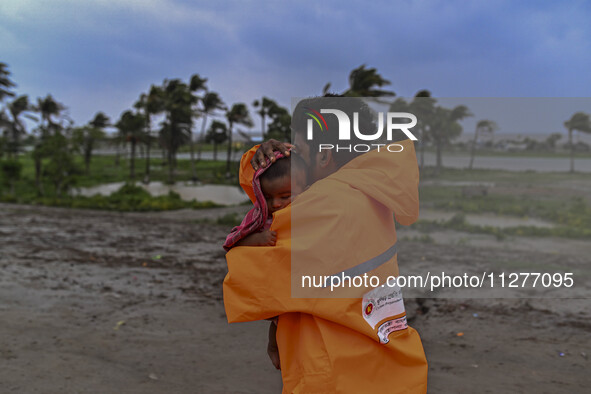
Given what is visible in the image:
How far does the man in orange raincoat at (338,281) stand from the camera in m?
1.53

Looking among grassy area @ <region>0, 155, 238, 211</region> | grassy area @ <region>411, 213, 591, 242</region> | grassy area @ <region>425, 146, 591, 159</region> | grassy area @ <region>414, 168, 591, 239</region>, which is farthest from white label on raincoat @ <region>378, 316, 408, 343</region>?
grassy area @ <region>425, 146, 591, 159</region>

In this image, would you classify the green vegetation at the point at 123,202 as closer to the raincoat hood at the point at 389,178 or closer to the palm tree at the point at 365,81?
the palm tree at the point at 365,81

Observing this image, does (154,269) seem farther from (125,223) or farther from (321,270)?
(125,223)

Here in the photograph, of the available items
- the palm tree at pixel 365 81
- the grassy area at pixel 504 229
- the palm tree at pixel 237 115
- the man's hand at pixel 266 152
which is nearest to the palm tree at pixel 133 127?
A: the palm tree at pixel 237 115

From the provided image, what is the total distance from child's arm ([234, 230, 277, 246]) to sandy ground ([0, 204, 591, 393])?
254 centimetres

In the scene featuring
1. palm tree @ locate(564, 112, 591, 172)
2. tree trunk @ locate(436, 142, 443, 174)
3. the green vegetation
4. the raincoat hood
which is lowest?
the green vegetation

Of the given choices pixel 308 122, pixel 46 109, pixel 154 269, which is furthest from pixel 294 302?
pixel 46 109

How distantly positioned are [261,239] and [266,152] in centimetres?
34

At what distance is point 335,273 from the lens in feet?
5.13

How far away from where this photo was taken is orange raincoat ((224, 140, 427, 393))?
60.3 inches

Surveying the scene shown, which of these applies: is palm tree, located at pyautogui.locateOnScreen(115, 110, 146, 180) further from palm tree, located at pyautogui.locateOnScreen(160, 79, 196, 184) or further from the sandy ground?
the sandy ground

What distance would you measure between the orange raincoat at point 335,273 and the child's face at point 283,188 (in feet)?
0.48

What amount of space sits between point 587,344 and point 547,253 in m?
5.29

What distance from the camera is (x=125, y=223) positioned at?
54.8ft
